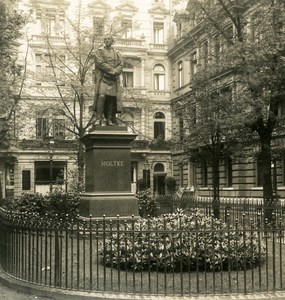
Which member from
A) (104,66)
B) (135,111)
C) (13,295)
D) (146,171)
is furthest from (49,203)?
(146,171)

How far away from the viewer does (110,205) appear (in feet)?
38.6

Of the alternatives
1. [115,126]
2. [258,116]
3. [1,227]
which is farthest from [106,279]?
[258,116]

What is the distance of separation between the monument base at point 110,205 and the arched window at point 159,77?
3692 cm

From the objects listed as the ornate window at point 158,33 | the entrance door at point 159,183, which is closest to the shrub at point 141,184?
the entrance door at point 159,183

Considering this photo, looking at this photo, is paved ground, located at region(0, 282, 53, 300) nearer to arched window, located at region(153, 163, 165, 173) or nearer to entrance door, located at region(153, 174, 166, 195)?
entrance door, located at region(153, 174, 166, 195)

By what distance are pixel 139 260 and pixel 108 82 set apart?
19.5ft

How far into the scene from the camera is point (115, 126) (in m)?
12.5

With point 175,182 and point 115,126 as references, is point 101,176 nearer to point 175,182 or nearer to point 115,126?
point 115,126

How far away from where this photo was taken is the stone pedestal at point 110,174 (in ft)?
38.7

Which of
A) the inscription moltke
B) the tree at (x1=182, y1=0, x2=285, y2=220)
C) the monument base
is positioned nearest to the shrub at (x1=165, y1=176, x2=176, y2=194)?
the tree at (x1=182, y1=0, x2=285, y2=220)

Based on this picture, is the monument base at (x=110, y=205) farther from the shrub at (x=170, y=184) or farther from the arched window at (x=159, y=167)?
the arched window at (x=159, y=167)

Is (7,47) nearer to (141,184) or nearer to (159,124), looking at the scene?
(141,184)

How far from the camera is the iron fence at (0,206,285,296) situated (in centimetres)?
737

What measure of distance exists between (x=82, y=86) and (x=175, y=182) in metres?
22.2
